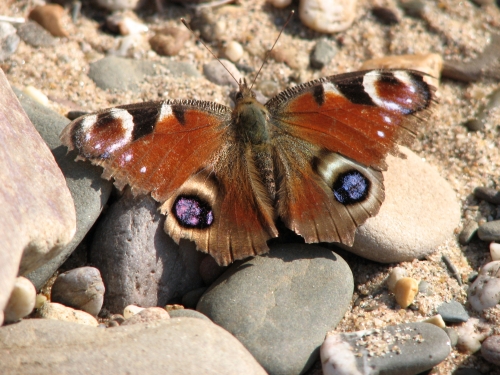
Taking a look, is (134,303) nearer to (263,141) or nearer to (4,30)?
(263,141)

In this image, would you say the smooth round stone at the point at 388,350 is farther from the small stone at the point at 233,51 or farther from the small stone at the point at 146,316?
the small stone at the point at 233,51

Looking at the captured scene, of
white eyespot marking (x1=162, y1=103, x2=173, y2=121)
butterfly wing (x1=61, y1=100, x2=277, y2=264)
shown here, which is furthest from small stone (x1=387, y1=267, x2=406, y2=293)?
white eyespot marking (x1=162, y1=103, x2=173, y2=121)

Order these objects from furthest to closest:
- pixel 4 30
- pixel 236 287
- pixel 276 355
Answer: pixel 4 30 < pixel 236 287 < pixel 276 355

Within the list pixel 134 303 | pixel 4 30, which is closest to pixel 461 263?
pixel 134 303

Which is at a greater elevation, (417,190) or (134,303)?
(417,190)

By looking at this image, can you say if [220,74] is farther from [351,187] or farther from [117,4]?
[351,187]

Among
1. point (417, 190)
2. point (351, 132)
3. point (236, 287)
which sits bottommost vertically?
point (236, 287)

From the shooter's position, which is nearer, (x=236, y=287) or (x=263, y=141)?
(x=236, y=287)

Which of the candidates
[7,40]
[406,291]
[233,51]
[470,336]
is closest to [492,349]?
[470,336]
